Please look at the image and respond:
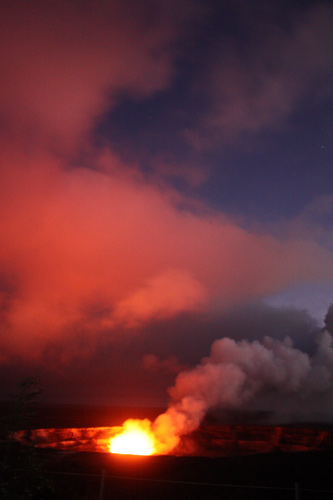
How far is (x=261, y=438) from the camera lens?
70188mm

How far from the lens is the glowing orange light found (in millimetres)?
61438

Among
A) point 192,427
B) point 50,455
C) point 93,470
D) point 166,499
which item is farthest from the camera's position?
point 192,427

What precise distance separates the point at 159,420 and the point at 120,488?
180ft

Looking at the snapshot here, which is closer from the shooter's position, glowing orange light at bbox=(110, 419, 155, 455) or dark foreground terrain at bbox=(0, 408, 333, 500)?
dark foreground terrain at bbox=(0, 408, 333, 500)

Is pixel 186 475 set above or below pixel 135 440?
below

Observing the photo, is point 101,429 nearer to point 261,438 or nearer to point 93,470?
point 261,438

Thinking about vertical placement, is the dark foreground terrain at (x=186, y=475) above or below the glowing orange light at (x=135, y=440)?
below

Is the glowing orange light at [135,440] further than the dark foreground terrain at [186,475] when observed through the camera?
Yes

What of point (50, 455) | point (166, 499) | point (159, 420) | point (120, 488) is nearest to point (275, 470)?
point (166, 499)

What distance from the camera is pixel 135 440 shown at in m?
67.8

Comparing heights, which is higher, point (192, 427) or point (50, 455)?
point (192, 427)

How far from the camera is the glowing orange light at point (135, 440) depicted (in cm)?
6144

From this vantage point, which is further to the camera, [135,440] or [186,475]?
[135,440]

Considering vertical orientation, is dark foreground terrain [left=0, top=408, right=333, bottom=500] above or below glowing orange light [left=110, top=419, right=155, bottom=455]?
below
